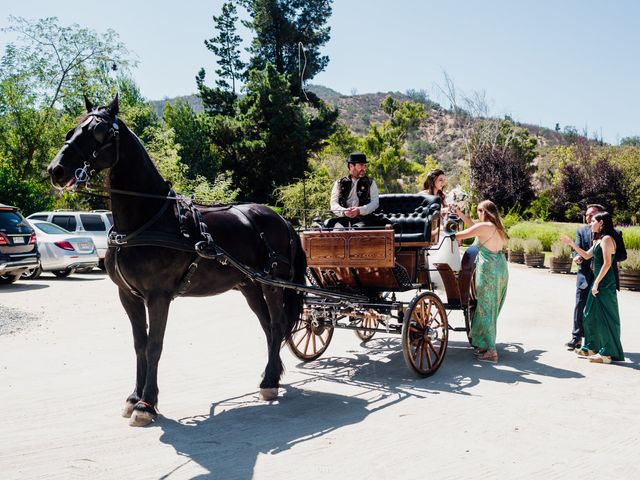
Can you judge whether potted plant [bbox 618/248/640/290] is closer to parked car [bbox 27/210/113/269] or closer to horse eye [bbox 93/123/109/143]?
horse eye [bbox 93/123/109/143]

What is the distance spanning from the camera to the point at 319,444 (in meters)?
4.69

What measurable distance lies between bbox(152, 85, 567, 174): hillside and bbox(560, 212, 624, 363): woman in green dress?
6669 centimetres

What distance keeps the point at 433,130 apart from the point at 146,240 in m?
104

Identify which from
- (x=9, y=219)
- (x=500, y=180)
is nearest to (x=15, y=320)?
(x=9, y=219)

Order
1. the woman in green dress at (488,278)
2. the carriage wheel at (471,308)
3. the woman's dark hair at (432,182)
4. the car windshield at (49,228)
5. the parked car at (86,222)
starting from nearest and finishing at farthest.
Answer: the woman in green dress at (488,278) < the carriage wheel at (471,308) < the woman's dark hair at (432,182) < the car windshield at (49,228) < the parked car at (86,222)

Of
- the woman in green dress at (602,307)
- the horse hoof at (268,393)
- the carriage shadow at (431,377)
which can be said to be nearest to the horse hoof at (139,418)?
the horse hoof at (268,393)

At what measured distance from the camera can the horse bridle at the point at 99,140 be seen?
482cm

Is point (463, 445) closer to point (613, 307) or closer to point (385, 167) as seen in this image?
point (613, 307)

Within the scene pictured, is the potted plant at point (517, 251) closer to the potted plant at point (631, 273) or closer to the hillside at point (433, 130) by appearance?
the potted plant at point (631, 273)

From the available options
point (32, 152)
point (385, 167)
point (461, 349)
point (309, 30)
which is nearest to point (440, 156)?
point (385, 167)

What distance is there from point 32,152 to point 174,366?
24.5 meters

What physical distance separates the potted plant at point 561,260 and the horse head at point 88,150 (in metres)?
17.0

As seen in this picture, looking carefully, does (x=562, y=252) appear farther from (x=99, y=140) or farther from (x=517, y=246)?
(x=99, y=140)

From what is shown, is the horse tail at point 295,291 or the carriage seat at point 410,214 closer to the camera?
the horse tail at point 295,291
